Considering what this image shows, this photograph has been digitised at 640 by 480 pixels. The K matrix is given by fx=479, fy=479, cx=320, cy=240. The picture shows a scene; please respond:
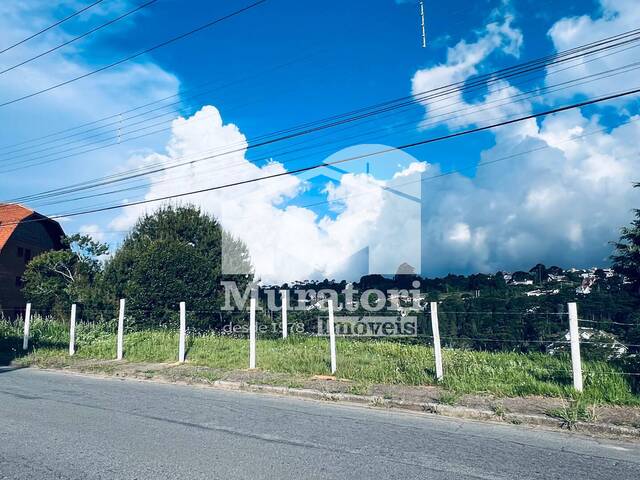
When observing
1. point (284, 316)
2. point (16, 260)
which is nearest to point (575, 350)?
point (284, 316)

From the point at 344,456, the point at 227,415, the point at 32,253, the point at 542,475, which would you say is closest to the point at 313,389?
the point at 227,415

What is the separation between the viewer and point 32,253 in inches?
1483

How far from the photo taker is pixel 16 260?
35844mm

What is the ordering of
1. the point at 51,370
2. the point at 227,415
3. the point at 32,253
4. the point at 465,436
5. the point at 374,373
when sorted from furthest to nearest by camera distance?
the point at 32,253
the point at 51,370
the point at 374,373
the point at 227,415
the point at 465,436

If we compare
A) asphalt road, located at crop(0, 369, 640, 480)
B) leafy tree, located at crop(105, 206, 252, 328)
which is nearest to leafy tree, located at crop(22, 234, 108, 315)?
leafy tree, located at crop(105, 206, 252, 328)

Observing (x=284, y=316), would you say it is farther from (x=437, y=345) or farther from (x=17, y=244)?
(x=17, y=244)

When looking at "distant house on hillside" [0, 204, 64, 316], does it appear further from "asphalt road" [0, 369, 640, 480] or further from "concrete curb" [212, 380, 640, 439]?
"asphalt road" [0, 369, 640, 480]

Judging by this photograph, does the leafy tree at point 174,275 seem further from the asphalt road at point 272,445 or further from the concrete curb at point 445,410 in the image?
the asphalt road at point 272,445

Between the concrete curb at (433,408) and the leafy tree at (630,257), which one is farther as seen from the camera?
the leafy tree at (630,257)

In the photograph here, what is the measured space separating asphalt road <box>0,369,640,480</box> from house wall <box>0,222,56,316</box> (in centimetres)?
3102

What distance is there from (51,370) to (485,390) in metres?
10.9

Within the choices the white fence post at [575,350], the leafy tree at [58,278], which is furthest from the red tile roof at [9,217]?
the white fence post at [575,350]

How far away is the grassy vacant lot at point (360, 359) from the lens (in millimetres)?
7695

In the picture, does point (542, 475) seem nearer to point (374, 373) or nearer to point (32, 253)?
point (374, 373)
